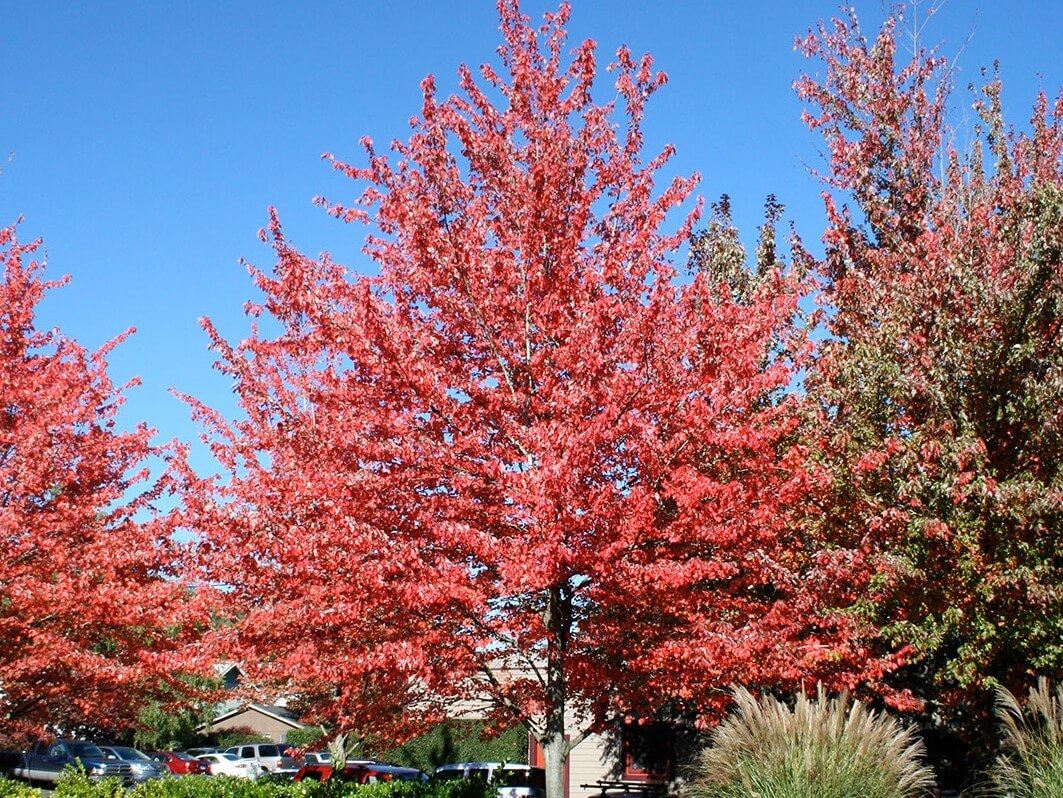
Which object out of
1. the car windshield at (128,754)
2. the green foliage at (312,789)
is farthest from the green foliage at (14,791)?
the car windshield at (128,754)

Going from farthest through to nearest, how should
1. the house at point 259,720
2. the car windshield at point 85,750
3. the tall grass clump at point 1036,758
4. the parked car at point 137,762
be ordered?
the house at point 259,720
the car windshield at point 85,750
the parked car at point 137,762
the tall grass clump at point 1036,758

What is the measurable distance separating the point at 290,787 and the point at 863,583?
8.74 m

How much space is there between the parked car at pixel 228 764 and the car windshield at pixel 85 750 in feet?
11.9

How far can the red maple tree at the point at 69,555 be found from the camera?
12.6 m

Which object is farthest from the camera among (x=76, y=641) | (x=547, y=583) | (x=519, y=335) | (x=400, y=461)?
(x=76, y=641)

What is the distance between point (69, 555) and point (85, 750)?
2219 centimetres

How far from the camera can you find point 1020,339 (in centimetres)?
1134

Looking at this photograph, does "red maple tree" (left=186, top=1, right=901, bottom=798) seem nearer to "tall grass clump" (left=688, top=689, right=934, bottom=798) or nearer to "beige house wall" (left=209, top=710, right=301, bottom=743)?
"tall grass clump" (left=688, top=689, right=934, bottom=798)

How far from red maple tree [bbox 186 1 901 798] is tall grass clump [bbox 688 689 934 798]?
128 cm

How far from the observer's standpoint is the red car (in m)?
30.7

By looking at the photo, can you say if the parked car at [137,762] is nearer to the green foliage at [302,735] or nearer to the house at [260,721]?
the green foliage at [302,735]

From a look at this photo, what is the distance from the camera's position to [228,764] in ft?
108

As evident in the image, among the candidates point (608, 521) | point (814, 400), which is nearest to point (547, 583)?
point (608, 521)

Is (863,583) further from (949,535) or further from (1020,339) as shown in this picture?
(1020,339)
